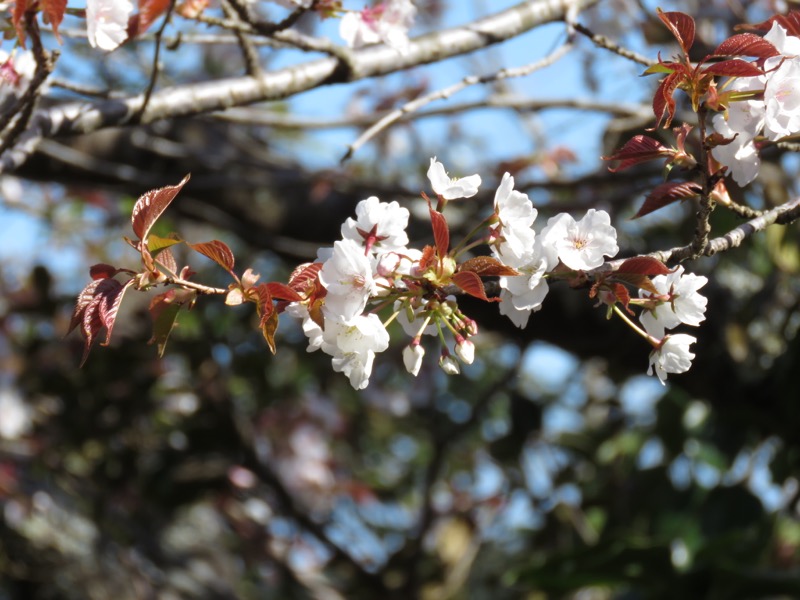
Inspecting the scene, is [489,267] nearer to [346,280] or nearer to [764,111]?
[346,280]

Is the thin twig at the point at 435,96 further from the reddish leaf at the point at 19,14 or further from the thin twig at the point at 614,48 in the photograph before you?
the reddish leaf at the point at 19,14

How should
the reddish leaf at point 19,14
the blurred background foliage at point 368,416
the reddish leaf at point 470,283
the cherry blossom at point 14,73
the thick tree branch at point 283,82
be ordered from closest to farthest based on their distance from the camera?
the reddish leaf at point 470,283 < the reddish leaf at point 19,14 < the cherry blossom at point 14,73 < the thick tree branch at point 283,82 < the blurred background foliage at point 368,416

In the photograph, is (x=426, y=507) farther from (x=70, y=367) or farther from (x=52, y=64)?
(x=52, y=64)

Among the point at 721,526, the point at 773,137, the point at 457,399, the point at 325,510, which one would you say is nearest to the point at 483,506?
the point at 457,399

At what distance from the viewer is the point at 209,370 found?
2232mm

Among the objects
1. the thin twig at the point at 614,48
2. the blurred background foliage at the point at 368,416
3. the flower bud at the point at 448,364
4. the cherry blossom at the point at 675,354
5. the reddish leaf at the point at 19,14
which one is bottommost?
the blurred background foliage at the point at 368,416

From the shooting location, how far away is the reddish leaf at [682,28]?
689 mm

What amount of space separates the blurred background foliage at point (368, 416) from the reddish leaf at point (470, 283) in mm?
825

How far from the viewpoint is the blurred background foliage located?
5.65 feet

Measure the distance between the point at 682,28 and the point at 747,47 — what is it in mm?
52

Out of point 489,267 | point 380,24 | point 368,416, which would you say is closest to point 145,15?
point 380,24

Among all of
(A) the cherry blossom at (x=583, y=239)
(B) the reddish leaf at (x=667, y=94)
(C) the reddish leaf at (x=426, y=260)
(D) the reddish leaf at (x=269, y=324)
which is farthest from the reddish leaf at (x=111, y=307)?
(B) the reddish leaf at (x=667, y=94)

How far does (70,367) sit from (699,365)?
154cm

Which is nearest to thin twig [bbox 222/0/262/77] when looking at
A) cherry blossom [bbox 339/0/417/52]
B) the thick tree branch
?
the thick tree branch
